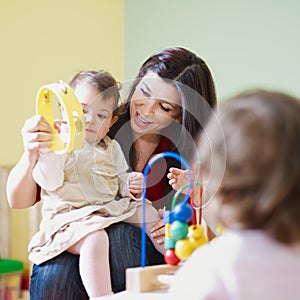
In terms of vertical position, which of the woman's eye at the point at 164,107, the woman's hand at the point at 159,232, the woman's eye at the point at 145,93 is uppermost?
the woman's eye at the point at 145,93

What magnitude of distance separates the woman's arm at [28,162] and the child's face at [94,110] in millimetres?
138

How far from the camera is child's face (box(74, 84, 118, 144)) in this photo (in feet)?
4.60

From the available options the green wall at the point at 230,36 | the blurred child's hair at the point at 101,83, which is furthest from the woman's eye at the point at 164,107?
the green wall at the point at 230,36

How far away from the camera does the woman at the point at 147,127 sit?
1458mm

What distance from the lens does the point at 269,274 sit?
2.45 ft

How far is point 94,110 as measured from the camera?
1410 millimetres

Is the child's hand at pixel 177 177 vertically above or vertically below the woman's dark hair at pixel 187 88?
below

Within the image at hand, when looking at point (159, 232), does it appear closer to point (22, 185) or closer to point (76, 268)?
point (76, 268)

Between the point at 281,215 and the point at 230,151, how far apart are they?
0.31 ft

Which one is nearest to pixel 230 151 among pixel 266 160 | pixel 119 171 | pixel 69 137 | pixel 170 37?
pixel 266 160

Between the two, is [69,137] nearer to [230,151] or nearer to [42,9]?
[230,151]

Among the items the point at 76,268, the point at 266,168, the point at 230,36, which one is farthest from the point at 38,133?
the point at 230,36

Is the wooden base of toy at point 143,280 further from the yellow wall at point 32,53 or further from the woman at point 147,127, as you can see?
the yellow wall at point 32,53

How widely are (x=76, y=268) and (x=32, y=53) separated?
1428mm
